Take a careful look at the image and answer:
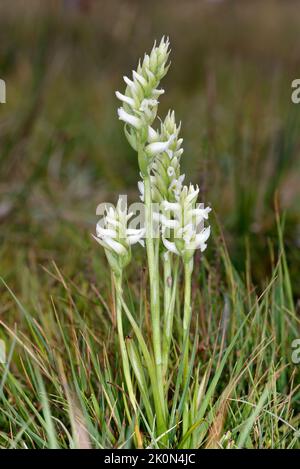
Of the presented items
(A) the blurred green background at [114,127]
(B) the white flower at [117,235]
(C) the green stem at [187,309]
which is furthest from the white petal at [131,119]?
(A) the blurred green background at [114,127]

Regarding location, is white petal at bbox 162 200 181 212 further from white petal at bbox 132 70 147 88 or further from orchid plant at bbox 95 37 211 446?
white petal at bbox 132 70 147 88

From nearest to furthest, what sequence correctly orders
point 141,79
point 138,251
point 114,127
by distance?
point 141,79, point 138,251, point 114,127

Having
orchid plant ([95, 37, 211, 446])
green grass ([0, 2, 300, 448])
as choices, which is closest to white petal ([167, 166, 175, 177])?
orchid plant ([95, 37, 211, 446])

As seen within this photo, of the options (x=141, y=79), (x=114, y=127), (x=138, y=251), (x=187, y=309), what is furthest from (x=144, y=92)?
(x=114, y=127)

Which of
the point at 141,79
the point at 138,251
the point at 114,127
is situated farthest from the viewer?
the point at 114,127

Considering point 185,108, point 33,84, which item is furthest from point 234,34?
point 33,84

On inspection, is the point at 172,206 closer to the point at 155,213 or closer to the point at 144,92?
the point at 155,213
